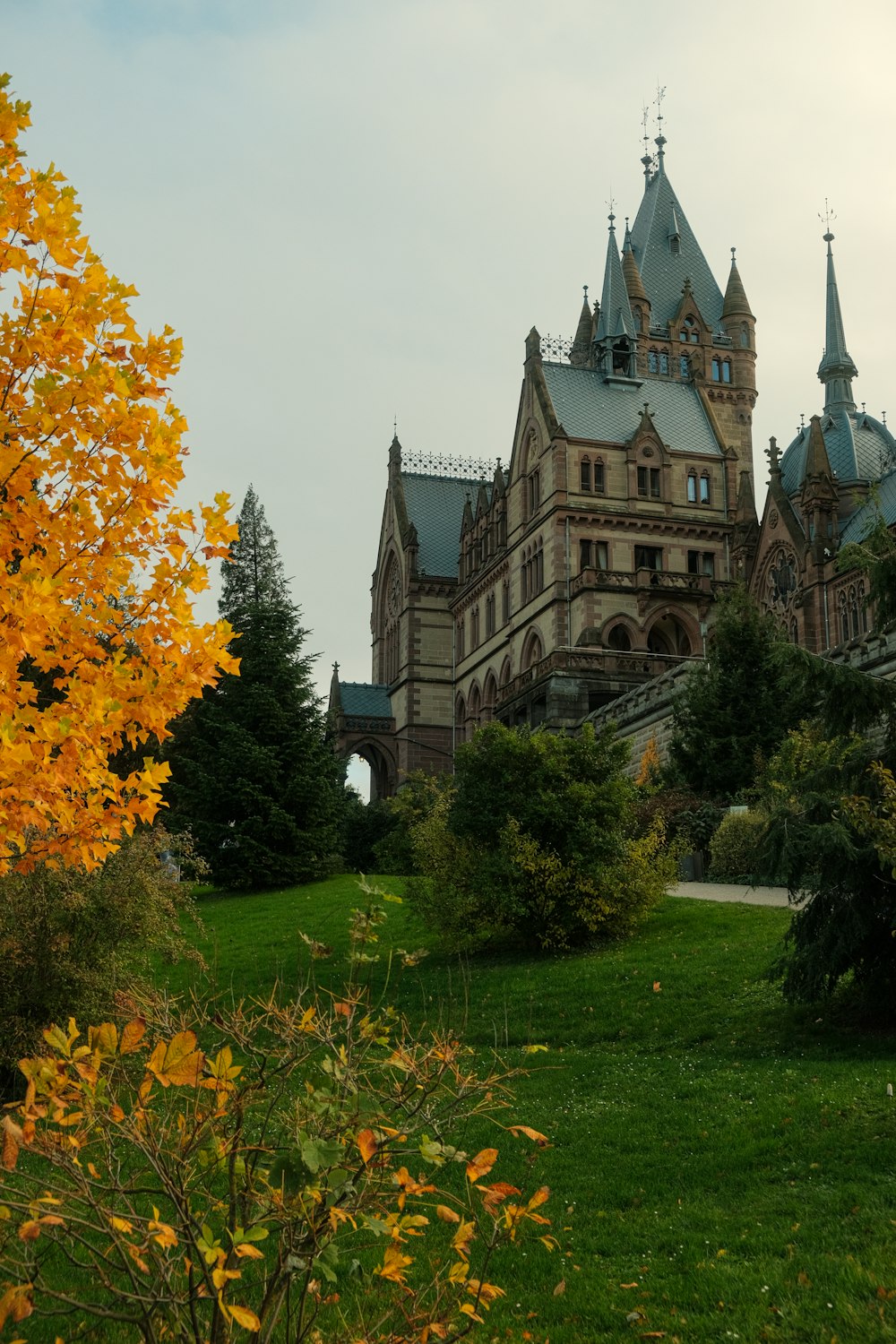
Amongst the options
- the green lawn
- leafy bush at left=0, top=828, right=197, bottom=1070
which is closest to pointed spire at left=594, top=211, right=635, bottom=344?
the green lawn

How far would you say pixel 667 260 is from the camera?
7138 cm

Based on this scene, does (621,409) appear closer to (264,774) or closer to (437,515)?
(437,515)

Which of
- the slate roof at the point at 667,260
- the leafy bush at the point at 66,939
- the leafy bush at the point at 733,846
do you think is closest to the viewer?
the leafy bush at the point at 66,939

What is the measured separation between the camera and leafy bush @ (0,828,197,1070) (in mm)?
13359

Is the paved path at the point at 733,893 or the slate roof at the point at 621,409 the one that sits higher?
the slate roof at the point at 621,409

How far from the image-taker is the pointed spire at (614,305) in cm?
6138

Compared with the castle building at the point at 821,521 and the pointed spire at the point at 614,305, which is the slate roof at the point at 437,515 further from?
the castle building at the point at 821,521

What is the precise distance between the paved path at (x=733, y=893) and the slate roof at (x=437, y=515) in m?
44.9

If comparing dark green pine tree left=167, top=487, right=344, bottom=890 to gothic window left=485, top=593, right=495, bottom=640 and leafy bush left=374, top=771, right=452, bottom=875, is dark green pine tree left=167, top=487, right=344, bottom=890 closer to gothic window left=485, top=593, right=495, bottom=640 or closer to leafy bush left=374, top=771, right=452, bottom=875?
leafy bush left=374, top=771, right=452, bottom=875

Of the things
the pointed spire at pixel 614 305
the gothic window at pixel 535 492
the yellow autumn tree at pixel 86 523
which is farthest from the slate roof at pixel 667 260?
the yellow autumn tree at pixel 86 523

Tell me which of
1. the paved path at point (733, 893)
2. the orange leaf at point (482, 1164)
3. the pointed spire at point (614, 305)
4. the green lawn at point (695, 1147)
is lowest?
the green lawn at point (695, 1147)

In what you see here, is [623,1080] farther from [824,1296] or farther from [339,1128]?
[339,1128]

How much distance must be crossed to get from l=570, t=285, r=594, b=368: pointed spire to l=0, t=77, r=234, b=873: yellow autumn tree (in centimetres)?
6972

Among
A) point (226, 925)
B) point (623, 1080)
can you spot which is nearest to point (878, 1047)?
point (623, 1080)
